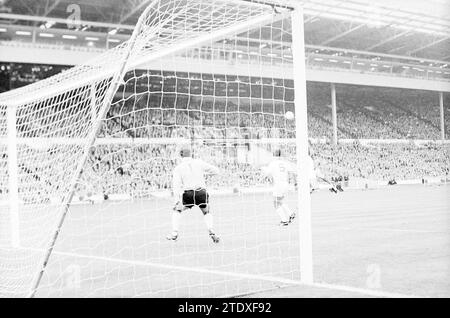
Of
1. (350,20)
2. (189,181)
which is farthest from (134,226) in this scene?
(350,20)

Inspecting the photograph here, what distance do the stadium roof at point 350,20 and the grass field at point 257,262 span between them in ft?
83.0

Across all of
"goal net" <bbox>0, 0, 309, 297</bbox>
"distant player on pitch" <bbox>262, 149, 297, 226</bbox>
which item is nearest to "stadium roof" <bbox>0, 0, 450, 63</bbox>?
"goal net" <bbox>0, 0, 309, 297</bbox>

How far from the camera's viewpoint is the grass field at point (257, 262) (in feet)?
18.5

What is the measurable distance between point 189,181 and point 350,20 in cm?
3428

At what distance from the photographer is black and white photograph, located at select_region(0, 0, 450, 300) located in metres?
5.82

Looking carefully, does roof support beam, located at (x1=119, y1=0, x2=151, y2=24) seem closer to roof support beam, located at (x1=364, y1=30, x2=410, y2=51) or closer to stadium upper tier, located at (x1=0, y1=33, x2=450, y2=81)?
stadium upper tier, located at (x1=0, y1=33, x2=450, y2=81)

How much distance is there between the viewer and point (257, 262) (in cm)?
752

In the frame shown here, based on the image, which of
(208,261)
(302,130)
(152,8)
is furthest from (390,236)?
(152,8)

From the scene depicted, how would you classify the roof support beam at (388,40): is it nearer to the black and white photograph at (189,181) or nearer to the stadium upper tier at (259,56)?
the stadium upper tier at (259,56)

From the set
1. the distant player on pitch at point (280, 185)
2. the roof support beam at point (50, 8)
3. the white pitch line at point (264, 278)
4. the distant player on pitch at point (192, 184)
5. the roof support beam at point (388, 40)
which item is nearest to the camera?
the white pitch line at point (264, 278)

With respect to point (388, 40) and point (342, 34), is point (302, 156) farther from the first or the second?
point (388, 40)

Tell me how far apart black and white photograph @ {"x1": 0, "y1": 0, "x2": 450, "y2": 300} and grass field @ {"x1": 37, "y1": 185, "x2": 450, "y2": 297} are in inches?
1.5

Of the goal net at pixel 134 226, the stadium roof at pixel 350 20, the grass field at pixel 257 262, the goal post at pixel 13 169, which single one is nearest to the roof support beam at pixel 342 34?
the stadium roof at pixel 350 20
